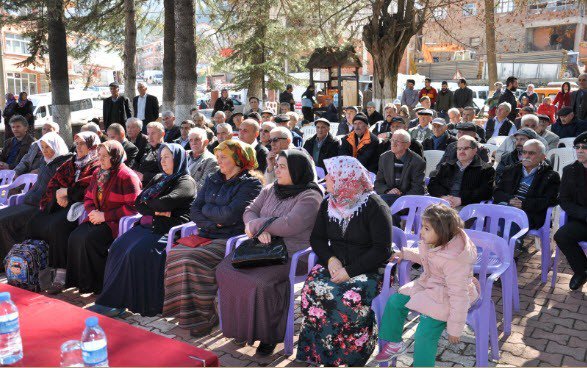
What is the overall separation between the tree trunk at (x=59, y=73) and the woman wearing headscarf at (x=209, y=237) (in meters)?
8.54

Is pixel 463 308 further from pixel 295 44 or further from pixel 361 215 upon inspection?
pixel 295 44

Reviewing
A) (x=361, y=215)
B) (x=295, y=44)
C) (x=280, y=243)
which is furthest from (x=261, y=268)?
(x=295, y=44)

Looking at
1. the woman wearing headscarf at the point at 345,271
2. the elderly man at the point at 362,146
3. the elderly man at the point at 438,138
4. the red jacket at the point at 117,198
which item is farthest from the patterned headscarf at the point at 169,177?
the elderly man at the point at 438,138

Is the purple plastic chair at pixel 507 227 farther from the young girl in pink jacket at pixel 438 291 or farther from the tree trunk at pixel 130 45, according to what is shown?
the tree trunk at pixel 130 45

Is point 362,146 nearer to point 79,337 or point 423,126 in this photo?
point 423,126

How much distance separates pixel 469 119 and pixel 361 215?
612 cm

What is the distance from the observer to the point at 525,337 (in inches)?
149

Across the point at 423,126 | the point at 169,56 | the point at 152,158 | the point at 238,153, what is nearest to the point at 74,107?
the point at 169,56

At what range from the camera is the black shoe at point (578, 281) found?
4574mm

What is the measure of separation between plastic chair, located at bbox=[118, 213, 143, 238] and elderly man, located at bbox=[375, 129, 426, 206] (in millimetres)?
2492

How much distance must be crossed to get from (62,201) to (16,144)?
3.04 metres

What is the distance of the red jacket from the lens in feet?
15.6

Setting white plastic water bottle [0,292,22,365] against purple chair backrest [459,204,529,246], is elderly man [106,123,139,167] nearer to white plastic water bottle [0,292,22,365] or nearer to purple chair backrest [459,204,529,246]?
purple chair backrest [459,204,529,246]

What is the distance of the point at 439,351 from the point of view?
359cm
